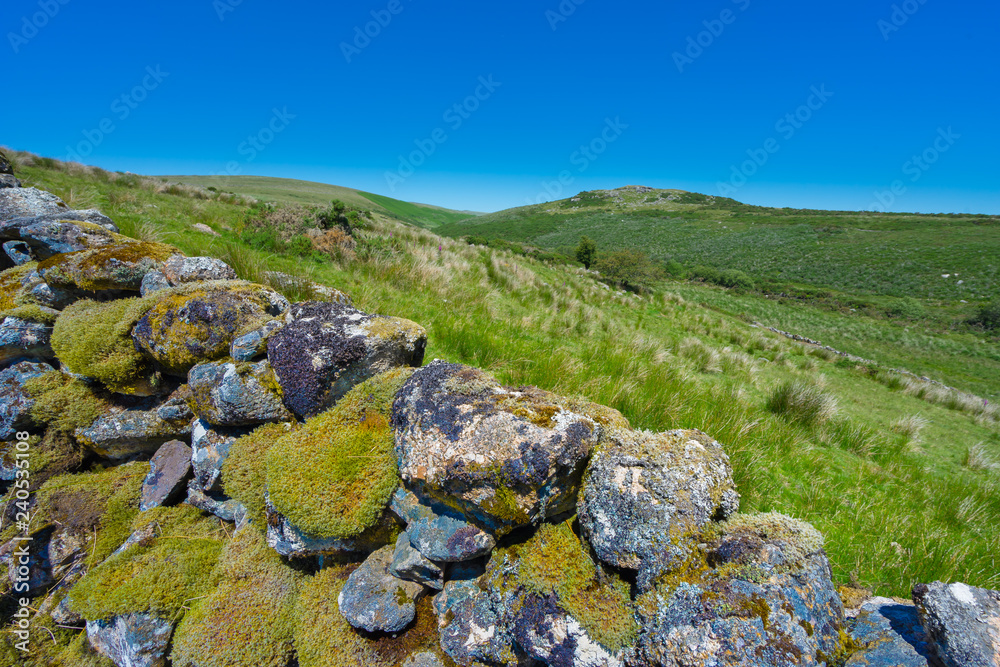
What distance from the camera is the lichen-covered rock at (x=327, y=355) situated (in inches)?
102

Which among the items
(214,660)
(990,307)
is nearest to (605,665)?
(214,660)

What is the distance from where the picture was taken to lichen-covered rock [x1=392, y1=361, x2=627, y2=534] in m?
1.82

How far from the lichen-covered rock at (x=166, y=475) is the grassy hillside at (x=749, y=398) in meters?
2.25

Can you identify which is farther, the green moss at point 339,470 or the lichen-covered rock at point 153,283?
the lichen-covered rock at point 153,283

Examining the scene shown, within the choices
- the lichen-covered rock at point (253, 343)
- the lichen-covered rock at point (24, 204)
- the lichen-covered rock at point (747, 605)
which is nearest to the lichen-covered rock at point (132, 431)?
the lichen-covered rock at point (253, 343)

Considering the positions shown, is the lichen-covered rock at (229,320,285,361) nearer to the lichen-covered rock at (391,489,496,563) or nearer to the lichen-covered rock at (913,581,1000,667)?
the lichen-covered rock at (391,489,496,563)

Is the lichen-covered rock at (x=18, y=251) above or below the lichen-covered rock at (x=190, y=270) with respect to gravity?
below

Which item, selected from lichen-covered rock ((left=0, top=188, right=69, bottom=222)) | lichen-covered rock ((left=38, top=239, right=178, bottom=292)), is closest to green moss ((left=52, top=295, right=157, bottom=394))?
lichen-covered rock ((left=38, top=239, right=178, bottom=292))

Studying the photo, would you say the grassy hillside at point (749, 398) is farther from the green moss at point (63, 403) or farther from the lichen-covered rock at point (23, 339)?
the green moss at point (63, 403)

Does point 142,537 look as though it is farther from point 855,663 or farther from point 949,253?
point 949,253

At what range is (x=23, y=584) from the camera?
2908 millimetres

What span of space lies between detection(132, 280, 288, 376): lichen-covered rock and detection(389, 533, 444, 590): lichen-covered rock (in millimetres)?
2027

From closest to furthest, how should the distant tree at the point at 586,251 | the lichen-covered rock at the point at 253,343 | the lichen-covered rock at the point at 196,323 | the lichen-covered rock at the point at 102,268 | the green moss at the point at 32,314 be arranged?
the lichen-covered rock at the point at 253,343 < the lichen-covered rock at the point at 196,323 < the green moss at the point at 32,314 < the lichen-covered rock at the point at 102,268 < the distant tree at the point at 586,251

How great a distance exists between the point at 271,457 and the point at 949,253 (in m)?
77.1
